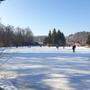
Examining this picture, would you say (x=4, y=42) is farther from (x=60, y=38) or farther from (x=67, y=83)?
(x=60, y=38)

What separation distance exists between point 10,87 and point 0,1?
3.63 metres

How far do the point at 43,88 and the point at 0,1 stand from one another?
3.78 metres

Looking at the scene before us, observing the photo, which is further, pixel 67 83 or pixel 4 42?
pixel 67 83

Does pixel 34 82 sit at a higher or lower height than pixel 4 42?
lower

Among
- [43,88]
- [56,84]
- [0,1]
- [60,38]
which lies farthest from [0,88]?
[60,38]

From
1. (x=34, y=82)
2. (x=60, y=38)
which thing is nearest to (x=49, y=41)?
(x=60, y=38)

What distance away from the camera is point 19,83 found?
12.2 metres

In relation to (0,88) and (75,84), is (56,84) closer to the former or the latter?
(75,84)

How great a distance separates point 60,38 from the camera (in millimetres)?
127938

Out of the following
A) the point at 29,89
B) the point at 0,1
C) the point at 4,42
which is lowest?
the point at 29,89

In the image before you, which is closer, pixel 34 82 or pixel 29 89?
pixel 29 89

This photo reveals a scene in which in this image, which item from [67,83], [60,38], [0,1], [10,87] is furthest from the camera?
[60,38]

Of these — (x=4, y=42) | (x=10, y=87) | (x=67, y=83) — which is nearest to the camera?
(x=4, y=42)

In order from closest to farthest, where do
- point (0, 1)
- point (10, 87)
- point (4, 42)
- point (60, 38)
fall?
point (0, 1), point (4, 42), point (10, 87), point (60, 38)
